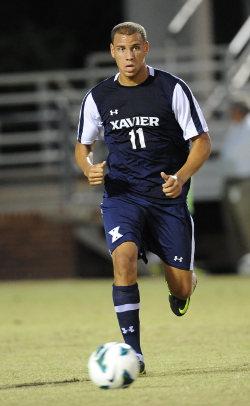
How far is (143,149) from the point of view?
22.5 feet

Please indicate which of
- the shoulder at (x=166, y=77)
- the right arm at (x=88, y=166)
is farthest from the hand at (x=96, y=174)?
the shoulder at (x=166, y=77)

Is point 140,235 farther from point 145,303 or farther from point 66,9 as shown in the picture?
point 66,9

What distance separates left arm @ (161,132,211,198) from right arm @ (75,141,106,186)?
0.45m

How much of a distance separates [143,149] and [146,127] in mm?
163

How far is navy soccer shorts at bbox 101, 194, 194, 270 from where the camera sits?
684 centimetres

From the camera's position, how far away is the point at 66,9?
23.9 meters

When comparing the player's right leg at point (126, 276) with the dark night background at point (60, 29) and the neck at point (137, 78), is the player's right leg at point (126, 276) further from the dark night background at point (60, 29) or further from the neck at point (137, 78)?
the dark night background at point (60, 29)

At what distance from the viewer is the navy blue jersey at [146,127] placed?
22.3ft

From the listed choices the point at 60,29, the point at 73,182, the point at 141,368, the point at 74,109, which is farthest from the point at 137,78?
the point at 60,29

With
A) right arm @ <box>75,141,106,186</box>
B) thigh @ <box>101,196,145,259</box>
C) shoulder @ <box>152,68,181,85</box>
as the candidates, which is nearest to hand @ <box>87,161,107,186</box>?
right arm @ <box>75,141,106,186</box>

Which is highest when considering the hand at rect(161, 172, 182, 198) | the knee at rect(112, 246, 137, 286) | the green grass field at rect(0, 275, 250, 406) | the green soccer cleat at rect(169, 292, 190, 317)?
the hand at rect(161, 172, 182, 198)

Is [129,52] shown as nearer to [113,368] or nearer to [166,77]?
[166,77]

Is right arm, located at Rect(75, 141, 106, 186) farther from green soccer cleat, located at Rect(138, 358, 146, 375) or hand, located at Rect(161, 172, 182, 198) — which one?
green soccer cleat, located at Rect(138, 358, 146, 375)

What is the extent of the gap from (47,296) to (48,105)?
5.52 metres
